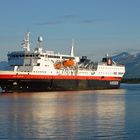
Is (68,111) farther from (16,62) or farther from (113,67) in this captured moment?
(113,67)

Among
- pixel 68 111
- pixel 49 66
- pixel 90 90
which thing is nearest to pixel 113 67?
pixel 90 90

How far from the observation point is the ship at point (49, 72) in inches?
3346

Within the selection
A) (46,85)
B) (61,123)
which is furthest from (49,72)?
(61,123)

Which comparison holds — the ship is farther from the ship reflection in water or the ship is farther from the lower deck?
the ship reflection in water

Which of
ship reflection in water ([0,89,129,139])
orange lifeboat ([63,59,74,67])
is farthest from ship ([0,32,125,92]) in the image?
ship reflection in water ([0,89,129,139])

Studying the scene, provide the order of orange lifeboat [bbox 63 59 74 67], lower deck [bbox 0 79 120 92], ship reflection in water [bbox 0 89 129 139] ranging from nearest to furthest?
ship reflection in water [bbox 0 89 129 139] < lower deck [bbox 0 79 120 92] < orange lifeboat [bbox 63 59 74 67]

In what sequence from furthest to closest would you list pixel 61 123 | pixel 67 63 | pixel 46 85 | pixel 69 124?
pixel 67 63 < pixel 46 85 < pixel 61 123 < pixel 69 124

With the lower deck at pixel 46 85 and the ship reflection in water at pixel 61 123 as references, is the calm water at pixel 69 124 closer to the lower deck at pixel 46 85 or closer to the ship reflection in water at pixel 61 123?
the ship reflection in water at pixel 61 123

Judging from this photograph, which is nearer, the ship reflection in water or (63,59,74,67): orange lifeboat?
the ship reflection in water

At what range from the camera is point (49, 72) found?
8962cm

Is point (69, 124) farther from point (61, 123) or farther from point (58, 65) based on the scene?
point (58, 65)

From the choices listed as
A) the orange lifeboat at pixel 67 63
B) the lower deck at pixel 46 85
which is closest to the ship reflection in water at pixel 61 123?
the lower deck at pixel 46 85

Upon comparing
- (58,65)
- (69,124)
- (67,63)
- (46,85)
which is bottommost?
(69,124)

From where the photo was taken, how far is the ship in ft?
279
